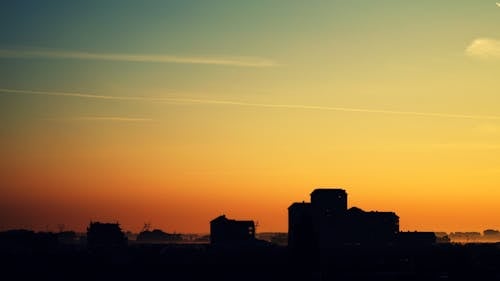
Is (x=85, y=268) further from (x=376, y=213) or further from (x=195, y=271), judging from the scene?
(x=376, y=213)

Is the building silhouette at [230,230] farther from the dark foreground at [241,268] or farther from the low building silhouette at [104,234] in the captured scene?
the dark foreground at [241,268]

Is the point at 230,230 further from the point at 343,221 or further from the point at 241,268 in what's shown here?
the point at 241,268

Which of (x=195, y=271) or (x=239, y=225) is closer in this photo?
(x=195, y=271)

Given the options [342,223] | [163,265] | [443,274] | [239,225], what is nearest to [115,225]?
[239,225]

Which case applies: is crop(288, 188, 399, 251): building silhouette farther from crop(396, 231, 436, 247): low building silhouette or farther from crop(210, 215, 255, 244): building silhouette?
crop(210, 215, 255, 244): building silhouette

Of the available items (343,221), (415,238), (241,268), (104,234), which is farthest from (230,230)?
(241,268)

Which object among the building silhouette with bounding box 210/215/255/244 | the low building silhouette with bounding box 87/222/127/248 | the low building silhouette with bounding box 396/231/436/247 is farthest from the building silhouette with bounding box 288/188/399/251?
the low building silhouette with bounding box 87/222/127/248

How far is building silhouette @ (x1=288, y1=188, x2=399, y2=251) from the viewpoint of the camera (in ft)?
524

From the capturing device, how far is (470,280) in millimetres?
68125

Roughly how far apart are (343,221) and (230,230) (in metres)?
25.2

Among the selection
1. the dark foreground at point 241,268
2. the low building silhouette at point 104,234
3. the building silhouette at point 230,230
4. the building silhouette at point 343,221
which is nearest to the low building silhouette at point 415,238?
the building silhouette at point 343,221

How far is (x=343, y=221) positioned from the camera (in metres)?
163

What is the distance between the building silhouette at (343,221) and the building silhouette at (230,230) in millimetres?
9619

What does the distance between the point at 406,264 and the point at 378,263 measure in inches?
144
